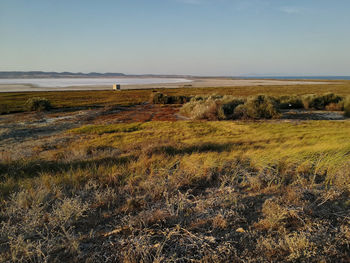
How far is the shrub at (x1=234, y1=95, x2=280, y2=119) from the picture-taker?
18.9 meters

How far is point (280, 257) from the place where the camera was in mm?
2199

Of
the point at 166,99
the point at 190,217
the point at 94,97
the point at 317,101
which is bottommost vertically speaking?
the point at 190,217

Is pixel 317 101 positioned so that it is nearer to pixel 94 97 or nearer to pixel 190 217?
pixel 190 217

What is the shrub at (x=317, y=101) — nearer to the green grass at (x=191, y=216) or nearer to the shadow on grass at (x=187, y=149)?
the shadow on grass at (x=187, y=149)

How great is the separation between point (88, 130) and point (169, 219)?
14468mm

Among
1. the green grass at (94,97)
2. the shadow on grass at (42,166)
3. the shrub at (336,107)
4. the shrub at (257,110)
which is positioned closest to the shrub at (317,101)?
the shrub at (336,107)

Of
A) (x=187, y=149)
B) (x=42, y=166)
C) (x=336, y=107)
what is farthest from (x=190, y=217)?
(x=336, y=107)

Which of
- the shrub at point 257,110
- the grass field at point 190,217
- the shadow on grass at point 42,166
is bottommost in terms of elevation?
the shadow on grass at point 42,166

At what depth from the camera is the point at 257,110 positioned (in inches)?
754

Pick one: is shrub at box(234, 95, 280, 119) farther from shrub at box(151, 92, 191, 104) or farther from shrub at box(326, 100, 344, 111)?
shrub at box(151, 92, 191, 104)

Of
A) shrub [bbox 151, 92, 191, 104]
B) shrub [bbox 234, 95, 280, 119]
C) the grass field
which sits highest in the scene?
shrub [bbox 151, 92, 191, 104]

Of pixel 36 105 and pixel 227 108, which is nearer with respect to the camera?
pixel 227 108

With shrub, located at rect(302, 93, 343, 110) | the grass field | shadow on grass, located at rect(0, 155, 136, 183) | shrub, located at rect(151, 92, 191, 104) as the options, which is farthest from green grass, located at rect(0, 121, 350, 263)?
shrub, located at rect(151, 92, 191, 104)

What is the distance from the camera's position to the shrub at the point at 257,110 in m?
18.9
